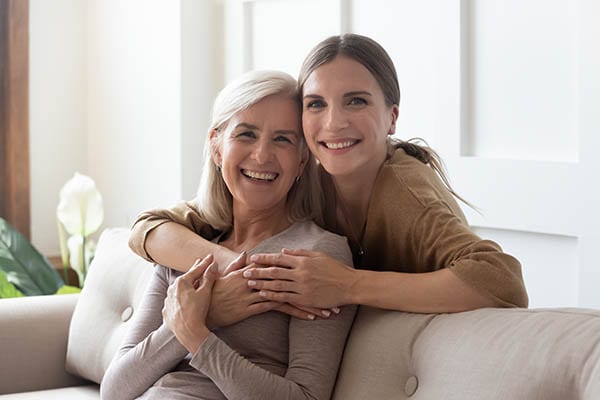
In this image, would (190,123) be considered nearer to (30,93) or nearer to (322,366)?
(30,93)

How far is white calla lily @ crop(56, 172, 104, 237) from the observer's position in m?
3.31

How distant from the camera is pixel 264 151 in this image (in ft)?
5.98

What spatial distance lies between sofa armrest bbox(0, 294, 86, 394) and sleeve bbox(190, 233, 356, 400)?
89 cm

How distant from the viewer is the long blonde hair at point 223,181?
1.84 meters

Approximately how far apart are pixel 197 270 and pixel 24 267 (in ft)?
5.29

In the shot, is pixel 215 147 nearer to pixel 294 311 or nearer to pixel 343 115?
pixel 343 115

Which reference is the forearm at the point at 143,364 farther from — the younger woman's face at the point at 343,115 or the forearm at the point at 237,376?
the younger woman's face at the point at 343,115

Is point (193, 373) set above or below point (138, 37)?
below

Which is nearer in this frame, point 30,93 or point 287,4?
point 287,4

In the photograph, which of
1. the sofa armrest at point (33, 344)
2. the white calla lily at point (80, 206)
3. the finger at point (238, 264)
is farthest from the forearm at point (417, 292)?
the white calla lily at point (80, 206)

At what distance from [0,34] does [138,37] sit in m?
0.52

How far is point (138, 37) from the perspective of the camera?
3.48 m

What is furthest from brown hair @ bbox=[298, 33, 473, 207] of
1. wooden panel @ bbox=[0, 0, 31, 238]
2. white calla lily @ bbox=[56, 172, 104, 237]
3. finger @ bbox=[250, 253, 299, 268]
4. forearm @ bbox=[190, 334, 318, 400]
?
wooden panel @ bbox=[0, 0, 31, 238]

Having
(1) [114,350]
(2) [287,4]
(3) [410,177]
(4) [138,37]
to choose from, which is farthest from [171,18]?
(3) [410,177]
